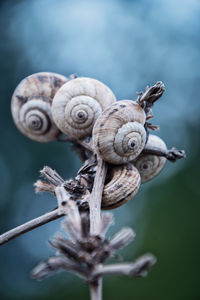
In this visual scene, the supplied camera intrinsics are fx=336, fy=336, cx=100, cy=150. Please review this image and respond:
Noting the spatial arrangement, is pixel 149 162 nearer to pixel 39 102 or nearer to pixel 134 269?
pixel 39 102

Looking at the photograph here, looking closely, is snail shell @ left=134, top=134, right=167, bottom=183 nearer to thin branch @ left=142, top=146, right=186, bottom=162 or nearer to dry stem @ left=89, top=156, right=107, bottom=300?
thin branch @ left=142, top=146, right=186, bottom=162

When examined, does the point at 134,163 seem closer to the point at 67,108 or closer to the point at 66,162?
the point at 67,108

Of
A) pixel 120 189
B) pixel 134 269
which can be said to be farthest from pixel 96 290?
pixel 120 189

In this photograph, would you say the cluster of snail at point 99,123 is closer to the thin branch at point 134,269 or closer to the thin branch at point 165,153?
the thin branch at point 165,153

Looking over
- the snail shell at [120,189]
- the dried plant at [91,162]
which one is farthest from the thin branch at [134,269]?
the snail shell at [120,189]

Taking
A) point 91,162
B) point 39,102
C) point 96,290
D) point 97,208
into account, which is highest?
point 39,102

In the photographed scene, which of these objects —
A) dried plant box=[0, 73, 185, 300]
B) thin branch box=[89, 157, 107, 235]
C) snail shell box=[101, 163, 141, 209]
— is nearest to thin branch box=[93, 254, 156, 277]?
dried plant box=[0, 73, 185, 300]

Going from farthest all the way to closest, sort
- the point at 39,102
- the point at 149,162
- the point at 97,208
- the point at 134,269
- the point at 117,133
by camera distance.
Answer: the point at 39,102 < the point at 149,162 < the point at 117,133 < the point at 97,208 < the point at 134,269
